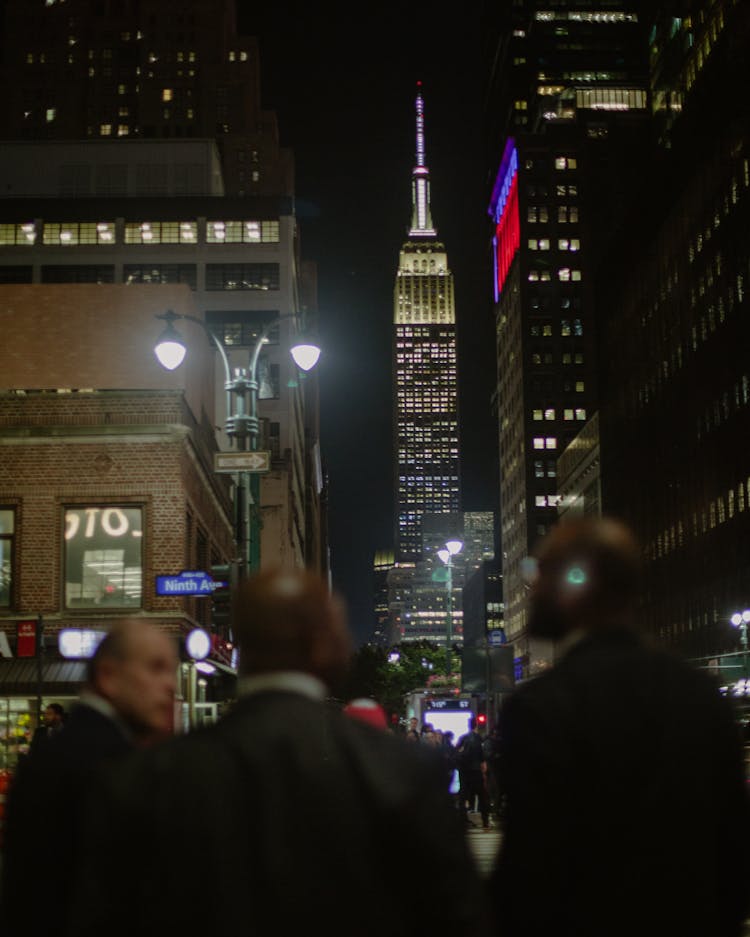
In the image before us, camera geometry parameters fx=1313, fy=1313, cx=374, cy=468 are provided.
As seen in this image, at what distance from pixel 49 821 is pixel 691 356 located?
252 ft

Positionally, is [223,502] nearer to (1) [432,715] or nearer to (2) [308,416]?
(1) [432,715]

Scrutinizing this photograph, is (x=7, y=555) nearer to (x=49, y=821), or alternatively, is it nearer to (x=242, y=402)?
(x=242, y=402)

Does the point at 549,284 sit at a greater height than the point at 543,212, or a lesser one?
lesser

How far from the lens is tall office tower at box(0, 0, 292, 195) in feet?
490

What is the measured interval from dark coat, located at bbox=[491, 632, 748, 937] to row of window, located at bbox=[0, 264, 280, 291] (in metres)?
105

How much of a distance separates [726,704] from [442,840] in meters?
1.11

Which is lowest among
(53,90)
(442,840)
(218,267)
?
(442,840)

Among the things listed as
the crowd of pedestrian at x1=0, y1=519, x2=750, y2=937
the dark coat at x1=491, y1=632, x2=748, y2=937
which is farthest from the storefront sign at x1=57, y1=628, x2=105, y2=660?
the dark coat at x1=491, y1=632, x2=748, y2=937

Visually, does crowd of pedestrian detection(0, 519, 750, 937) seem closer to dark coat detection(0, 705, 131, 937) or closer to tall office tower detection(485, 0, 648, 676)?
dark coat detection(0, 705, 131, 937)

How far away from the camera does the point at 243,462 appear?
1905 centimetres

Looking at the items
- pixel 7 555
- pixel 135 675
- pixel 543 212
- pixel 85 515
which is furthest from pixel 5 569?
pixel 543 212

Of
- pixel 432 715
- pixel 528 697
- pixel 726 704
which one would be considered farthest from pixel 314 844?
pixel 432 715

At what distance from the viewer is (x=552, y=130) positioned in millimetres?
165875

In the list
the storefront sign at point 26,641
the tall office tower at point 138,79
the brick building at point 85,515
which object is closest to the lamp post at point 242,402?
the storefront sign at point 26,641
